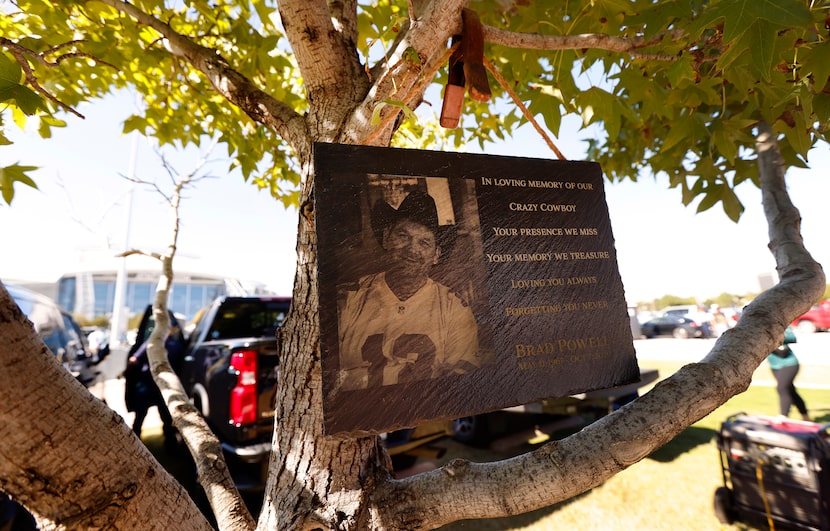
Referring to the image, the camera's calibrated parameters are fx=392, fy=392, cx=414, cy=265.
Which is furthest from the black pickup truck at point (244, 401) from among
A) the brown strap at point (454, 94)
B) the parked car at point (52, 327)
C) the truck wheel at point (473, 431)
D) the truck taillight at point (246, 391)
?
the truck wheel at point (473, 431)

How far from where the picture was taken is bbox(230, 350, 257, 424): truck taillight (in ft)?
10.8

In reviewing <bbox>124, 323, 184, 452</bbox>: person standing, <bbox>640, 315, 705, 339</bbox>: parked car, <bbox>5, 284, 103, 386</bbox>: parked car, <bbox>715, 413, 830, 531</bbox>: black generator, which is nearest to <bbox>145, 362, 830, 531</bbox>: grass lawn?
<bbox>715, 413, 830, 531</bbox>: black generator

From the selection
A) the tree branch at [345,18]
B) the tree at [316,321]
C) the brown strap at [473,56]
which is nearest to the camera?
the tree at [316,321]

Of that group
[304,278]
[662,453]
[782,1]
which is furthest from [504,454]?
[782,1]

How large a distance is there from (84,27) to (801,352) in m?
18.1

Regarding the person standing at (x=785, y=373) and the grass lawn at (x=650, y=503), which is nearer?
the grass lawn at (x=650, y=503)

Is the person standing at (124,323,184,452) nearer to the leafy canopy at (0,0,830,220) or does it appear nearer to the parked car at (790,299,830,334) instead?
the leafy canopy at (0,0,830,220)

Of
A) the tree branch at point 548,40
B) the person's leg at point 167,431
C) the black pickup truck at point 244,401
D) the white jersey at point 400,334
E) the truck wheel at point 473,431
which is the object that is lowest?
the truck wheel at point 473,431

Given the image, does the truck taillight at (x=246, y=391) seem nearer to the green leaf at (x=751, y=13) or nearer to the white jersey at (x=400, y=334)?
the white jersey at (x=400, y=334)

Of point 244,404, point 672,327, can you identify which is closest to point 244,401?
point 244,404

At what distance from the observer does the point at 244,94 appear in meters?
1.45

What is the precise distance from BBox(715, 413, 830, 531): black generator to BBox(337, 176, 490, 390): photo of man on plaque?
370 centimetres

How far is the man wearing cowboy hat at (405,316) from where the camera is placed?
0.88 meters

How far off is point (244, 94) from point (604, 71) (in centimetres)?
180
